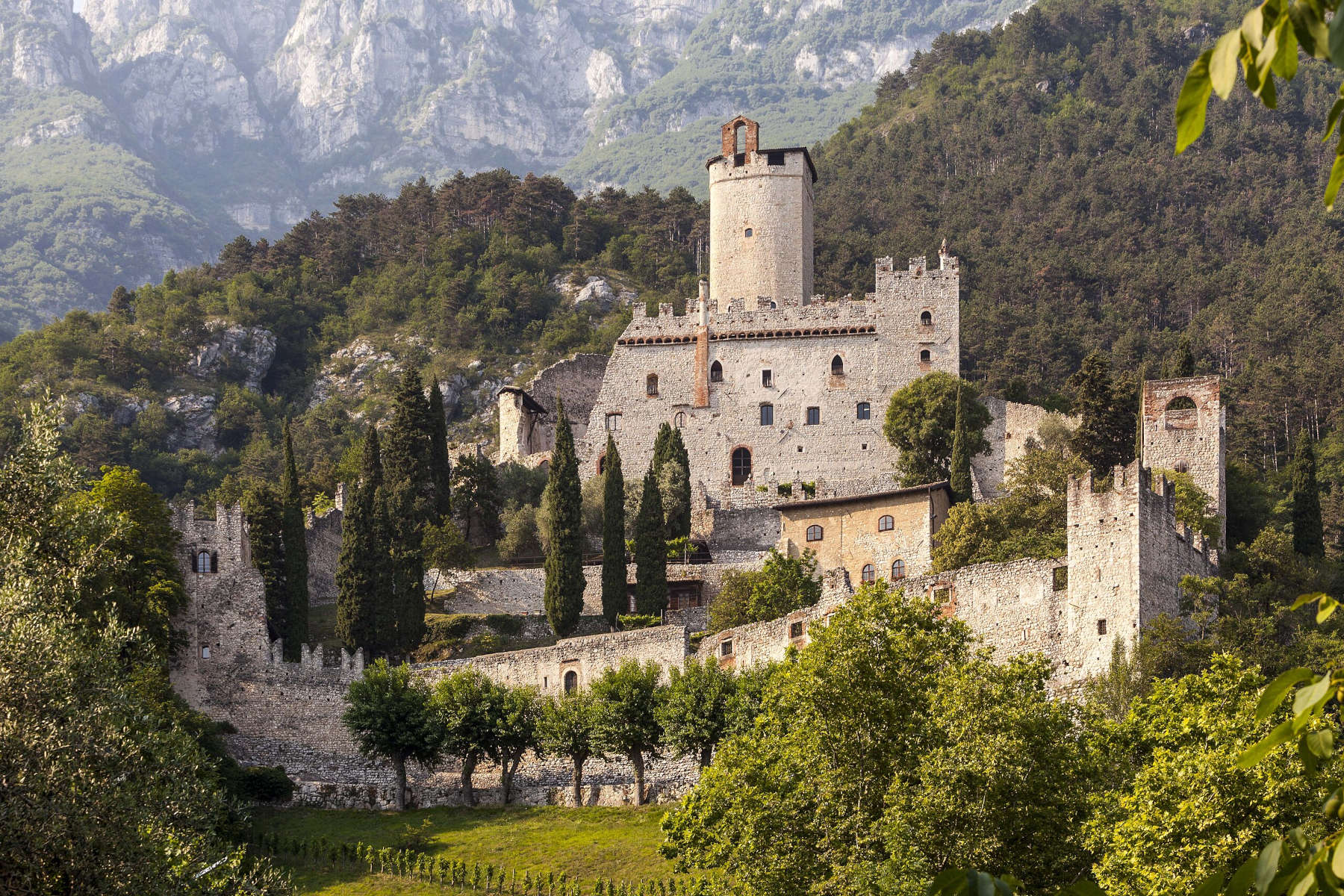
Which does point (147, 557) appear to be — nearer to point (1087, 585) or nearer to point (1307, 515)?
point (1087, 585)

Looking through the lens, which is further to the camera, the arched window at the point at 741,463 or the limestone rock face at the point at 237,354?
the limestone rock face at the point at 237,354

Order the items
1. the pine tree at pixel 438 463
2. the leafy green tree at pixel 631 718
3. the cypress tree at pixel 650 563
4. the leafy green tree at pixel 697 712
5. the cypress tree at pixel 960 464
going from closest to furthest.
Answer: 1. the leafy green tree at pixel 697 712
2. the leafy green tree at pixel 631 718
3. the cypress tree at pixel 650 563
4. the cypress tree at pixel 960 464
5. the pine tree at pixel 438 463

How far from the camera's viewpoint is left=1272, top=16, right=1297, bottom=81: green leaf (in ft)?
17.5

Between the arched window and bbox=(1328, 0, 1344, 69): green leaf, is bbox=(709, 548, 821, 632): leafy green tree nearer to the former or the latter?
the arched window

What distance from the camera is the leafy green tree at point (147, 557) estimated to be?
47.0 metres

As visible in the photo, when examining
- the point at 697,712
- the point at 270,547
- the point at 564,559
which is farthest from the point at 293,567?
the point at 697,712

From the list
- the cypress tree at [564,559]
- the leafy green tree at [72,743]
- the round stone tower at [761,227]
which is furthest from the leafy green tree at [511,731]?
the round stone tower at [761,227]

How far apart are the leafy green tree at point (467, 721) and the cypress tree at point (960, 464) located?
19923 millimetres

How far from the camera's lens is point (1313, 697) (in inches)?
219

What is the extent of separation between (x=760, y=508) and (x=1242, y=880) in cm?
5955

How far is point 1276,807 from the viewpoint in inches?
1072

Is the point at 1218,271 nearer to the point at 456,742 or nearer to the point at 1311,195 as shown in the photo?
the point at 1311,195

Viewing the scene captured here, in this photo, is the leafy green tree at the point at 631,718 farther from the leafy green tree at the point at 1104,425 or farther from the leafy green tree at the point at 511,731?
the leafy green tree at the point at 1104,425

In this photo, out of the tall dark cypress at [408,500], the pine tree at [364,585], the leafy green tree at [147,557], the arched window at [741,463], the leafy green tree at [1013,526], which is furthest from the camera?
the arched window at [741,463]
